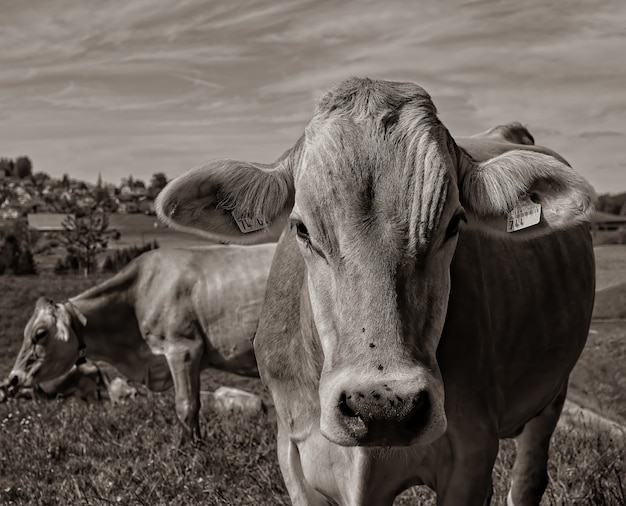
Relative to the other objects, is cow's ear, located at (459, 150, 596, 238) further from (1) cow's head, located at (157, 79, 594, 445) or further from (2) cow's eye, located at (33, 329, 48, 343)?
(2) cow's eye, located at (33, 329, 48, 343)

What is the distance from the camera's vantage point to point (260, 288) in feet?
33.3

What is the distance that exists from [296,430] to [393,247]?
1.24 metres

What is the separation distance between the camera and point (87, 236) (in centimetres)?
6178

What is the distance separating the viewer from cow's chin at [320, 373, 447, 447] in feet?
8.45

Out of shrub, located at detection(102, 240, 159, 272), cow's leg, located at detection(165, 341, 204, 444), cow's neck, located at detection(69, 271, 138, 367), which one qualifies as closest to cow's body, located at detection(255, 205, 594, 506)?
cow's leg, located at detection(165, 341, 204, 444)

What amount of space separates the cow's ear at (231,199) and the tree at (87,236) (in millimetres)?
50374

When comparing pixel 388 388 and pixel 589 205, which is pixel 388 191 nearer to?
pixel 388 388

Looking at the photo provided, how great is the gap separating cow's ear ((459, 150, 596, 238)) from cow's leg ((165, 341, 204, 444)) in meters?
5.12

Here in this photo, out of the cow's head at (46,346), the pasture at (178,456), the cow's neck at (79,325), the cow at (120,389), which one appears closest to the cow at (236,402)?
the pasture at (178,456)

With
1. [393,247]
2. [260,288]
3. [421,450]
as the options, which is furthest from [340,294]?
[260,288]

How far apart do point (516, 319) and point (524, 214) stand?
74 cm

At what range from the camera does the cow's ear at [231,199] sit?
10.9 ft

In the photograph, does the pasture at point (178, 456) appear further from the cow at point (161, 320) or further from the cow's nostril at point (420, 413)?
the cow's nostril at point (420, 413)

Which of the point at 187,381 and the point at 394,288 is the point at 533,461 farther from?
the point at 187,381
